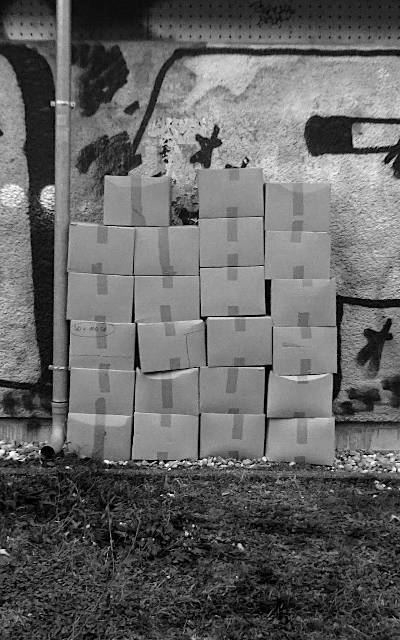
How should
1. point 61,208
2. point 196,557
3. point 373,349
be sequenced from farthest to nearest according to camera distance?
point 373,349
point 61,208
point 196,557

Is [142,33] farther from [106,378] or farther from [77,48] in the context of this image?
[106,378]

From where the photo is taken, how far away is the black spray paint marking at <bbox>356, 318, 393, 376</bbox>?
3893 millimetres

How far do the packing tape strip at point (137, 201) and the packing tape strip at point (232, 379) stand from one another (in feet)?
3.24

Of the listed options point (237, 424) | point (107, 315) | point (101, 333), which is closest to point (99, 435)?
point (101, 333)

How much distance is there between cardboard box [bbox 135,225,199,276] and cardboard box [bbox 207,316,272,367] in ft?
1.14

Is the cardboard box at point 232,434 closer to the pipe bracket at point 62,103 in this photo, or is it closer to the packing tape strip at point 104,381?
the packing tape strip at point 104,381

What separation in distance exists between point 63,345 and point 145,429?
2.28ft

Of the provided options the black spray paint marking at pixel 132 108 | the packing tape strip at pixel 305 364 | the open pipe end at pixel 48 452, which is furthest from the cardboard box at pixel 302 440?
the black spray paint marking at pixel 132 108

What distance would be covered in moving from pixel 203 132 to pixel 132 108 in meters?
0.46

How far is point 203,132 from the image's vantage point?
12.4ft

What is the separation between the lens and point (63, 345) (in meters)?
3.66

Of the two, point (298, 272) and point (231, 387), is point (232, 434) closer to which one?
point (231, 387)

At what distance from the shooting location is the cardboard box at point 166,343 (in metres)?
3.54

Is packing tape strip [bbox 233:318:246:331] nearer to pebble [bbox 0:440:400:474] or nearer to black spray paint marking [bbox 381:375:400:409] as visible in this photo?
pebble [bbox 0:440:400:474]
